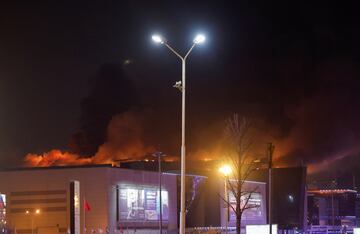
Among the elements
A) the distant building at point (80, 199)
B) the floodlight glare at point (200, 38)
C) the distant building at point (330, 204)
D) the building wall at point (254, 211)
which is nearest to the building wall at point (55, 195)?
the distant building at point (80, 199)

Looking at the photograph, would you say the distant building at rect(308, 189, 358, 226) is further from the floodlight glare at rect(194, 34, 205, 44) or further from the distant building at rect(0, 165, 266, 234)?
the floodlight glare at rect(194, 34, 205, 44)

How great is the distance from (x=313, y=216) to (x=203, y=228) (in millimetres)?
51836

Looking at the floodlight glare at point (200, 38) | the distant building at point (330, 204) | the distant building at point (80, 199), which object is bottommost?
the distant building at point (330, 204)

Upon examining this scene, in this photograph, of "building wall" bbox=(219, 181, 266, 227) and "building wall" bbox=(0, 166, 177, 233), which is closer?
"building wall" bbox=(0, 166, 177, 233)

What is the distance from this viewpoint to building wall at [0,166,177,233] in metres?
64.6

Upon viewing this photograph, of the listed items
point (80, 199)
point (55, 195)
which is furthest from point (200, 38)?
point (55, 195)

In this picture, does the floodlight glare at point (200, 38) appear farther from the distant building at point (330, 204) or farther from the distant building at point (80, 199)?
the distant building at point (330, 204)

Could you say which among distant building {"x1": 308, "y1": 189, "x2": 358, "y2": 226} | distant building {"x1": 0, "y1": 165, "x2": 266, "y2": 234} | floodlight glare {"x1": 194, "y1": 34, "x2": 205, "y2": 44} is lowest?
distant building {"x1": 308, "y1": 189, "x2": 358, "y2": 226}

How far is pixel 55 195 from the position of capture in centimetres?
6525

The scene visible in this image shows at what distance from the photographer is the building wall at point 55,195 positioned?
64.6 metres

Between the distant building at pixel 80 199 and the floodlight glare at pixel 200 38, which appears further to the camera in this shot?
the distant building at pixel 80 199

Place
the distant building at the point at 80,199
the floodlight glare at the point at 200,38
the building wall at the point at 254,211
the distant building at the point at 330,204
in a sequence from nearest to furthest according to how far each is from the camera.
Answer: the floodlight glare at the point at 200,38
the distant building at the point at 80,199
the building wall at the point at 254,211
the distant building at the point at 330,204

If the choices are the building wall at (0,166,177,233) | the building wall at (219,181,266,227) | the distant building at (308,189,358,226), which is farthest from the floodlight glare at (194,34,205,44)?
the distant building at (308,189,358,226)

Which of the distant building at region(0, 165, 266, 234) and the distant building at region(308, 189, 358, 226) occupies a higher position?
the distant building at region(0, 165, 266, 234)
